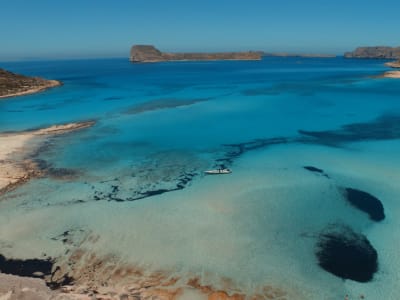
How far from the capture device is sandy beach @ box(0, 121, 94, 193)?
23006mm

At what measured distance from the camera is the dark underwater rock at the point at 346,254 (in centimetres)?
1350

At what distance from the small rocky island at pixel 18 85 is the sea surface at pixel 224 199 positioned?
25.8 m

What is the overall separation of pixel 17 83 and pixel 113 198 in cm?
6039

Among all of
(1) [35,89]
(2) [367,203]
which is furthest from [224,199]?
(1) [35,89]

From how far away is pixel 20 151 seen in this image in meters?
28.4

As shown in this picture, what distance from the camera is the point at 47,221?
17750 millimetres

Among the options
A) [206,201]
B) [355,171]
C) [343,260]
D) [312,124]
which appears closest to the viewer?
[343,260]

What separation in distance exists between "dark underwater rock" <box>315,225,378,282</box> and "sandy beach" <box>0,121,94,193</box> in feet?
59.4

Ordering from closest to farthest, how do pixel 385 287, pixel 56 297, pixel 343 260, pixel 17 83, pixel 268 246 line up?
pixel 56 297 → pixel 385 287 → pixel 343 260 → pixel 268 246 → pixel 17 83

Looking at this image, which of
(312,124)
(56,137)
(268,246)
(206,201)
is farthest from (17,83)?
(268,246)

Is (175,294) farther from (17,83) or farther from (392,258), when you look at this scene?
(17,83)

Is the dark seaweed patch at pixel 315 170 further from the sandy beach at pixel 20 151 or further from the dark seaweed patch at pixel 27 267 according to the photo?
the sandy beach at pixel 20 151

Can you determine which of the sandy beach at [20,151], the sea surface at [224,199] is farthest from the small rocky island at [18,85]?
the sandy beach at [20,151]

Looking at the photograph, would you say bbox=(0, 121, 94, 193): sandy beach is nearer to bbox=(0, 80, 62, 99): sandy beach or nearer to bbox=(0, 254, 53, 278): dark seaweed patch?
bbox=(0, 254, 53, 278): dark seaweed patch
